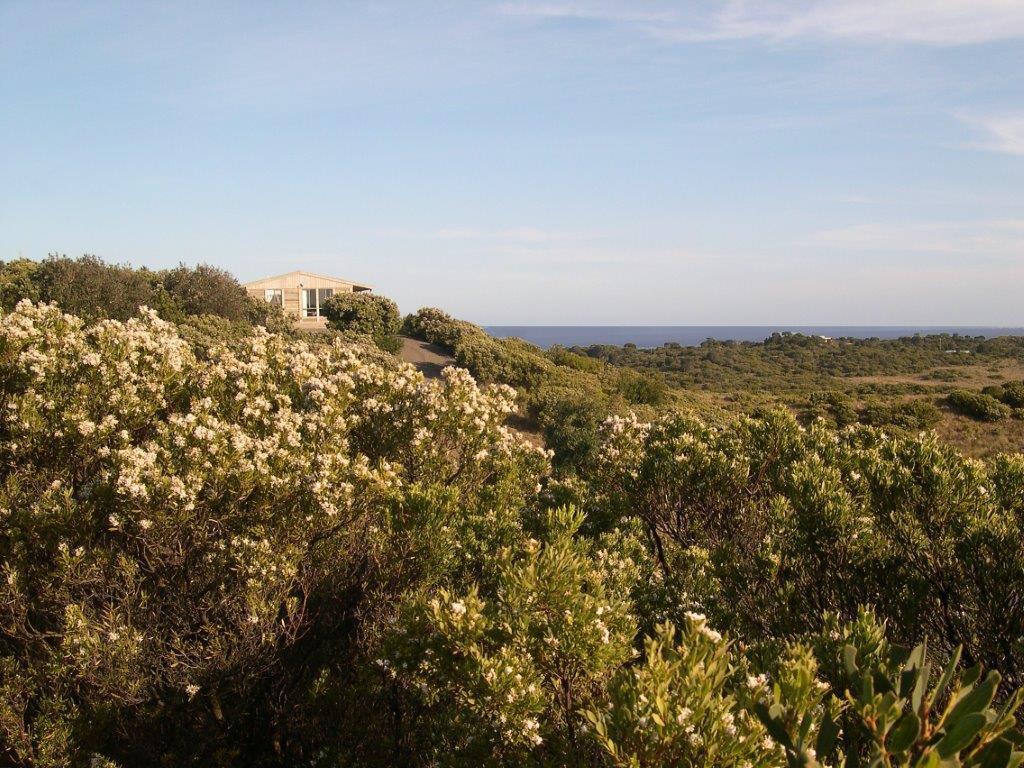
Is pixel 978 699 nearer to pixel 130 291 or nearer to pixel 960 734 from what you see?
pixel 960 734

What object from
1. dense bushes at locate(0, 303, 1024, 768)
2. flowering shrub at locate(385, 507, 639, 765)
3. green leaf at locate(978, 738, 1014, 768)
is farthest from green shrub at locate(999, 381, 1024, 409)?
green leaf at locate(978, 738, 1014, 768)

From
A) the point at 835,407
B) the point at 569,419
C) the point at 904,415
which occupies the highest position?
the point at 569,419

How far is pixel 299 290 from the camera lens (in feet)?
176

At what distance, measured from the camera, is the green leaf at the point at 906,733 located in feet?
7.07

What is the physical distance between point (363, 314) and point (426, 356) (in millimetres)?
6048

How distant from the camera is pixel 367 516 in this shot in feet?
27.3

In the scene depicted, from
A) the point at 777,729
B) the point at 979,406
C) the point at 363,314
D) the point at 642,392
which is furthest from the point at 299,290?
the point at 777,729

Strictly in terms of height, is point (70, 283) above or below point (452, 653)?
above

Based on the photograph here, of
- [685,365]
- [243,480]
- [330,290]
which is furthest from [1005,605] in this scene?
[685,365]

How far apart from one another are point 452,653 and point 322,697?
2987mm

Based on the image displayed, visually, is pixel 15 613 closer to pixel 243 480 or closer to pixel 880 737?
pixel 243 480

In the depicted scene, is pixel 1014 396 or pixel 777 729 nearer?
pixel 777 729

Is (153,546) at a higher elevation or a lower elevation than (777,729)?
lower

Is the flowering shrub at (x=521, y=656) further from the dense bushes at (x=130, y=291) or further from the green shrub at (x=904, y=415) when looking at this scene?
the green shrub at (x=904, y=415)
